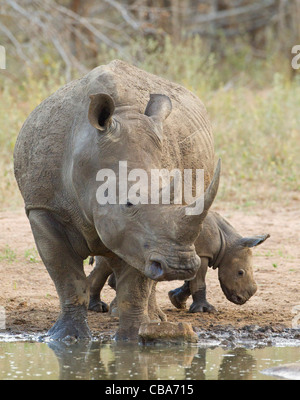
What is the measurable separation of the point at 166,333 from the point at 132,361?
552 millimetres

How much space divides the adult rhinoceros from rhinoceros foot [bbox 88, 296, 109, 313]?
3.69 ft

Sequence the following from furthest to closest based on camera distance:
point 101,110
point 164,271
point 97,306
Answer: point 97,306
point 101,110
point 164,271

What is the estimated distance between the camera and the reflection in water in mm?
5234

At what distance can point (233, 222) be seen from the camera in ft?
32.6

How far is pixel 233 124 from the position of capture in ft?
42.0

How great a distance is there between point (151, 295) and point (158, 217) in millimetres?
1788

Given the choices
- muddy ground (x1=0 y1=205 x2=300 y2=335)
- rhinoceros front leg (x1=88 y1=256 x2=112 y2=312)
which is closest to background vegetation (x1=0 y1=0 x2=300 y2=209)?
muddy ground (x1=0 y1=205 x2=300 y2=335)

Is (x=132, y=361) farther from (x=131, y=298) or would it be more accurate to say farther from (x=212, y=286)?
(x=212, y=286)

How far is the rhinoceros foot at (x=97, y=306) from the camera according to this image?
7449 millimetres

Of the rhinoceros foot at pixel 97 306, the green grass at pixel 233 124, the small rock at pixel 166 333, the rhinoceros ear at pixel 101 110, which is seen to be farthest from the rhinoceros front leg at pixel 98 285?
the green grass at pixel 233 124

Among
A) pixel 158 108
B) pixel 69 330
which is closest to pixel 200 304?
pixel 69 330

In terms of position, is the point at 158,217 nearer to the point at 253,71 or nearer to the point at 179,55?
the point at 179,55

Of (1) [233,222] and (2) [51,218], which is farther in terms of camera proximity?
(1) [233,222]
